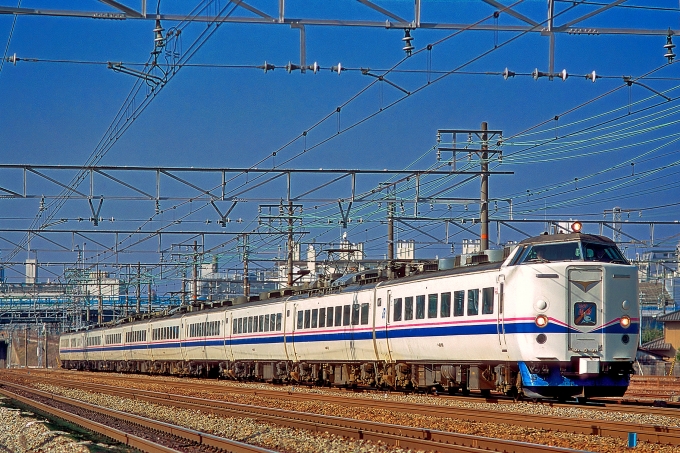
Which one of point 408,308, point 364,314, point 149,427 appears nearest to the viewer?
point 149,427

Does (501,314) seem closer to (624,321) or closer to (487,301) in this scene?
(487,301)

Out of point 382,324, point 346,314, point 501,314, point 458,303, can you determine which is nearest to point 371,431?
point 501,314

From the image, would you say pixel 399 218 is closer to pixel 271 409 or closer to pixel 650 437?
pixel 271 409

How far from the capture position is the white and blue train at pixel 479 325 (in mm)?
20625

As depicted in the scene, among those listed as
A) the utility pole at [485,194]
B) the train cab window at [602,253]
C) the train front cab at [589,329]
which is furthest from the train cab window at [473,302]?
the utility pole at [485,194]

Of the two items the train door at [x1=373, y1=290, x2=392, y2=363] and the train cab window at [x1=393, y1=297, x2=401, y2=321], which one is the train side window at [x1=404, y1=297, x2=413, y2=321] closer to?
the train cab window at [x1=393, y1=297, x2=401, y2=321]

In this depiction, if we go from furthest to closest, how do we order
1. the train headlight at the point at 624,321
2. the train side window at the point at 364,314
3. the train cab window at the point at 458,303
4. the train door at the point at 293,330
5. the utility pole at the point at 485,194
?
the train door at the point at 293,330 < the utility pole at the point at 485,194 < the train side window at the point at 364,314 < the train cab window at the point at 458,303 < the train headlight at the point at 624,321

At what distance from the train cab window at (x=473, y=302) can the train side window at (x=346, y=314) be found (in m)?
8.12

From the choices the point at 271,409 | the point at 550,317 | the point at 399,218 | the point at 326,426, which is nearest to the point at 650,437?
the point at 326,426

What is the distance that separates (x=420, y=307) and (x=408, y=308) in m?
0.84

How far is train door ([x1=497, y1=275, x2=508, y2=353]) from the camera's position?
70.0 ft

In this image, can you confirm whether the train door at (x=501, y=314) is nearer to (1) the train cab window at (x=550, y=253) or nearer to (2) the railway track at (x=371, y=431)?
(1) the train cab window at (x=550, y=253)

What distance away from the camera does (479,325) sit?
2231 centimetres

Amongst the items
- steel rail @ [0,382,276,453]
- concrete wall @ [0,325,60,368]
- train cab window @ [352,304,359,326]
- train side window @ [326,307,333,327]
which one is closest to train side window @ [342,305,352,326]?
train cab window @ [352,304,359,326]
